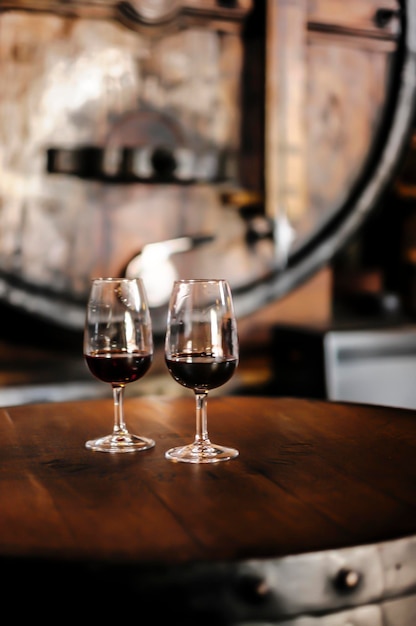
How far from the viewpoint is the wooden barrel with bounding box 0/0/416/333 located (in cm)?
204

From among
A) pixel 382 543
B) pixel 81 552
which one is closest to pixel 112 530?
pixel 81 552

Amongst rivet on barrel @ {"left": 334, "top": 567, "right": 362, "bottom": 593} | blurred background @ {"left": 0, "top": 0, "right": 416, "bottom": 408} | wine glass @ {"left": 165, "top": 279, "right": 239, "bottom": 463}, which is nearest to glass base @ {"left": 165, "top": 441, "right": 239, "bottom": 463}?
wine glass @ {"left": 165, "top": 279, "right": 239, "bottom": 463}

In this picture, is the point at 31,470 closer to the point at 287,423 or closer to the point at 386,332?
the point at 287,423

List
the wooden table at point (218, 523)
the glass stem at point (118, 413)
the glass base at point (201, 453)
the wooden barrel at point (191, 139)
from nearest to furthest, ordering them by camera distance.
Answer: the wooden table at point (218, 523), the glass base at point (201, 453), the glass stem at point (118, 413), the wooden barrel at point (191, 139)

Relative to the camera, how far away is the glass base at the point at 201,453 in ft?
3.22

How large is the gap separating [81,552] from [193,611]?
99mm

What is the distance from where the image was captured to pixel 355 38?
2.47m

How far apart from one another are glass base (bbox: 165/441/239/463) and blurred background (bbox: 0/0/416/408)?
105 centimetres

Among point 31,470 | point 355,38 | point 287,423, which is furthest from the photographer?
point 355,38

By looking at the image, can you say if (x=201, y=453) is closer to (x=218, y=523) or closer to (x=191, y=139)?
(x=218, y=523)

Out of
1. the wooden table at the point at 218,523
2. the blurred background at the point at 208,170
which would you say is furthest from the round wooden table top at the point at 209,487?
the blurred background at the point at 208,170

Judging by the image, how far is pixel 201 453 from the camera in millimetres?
998

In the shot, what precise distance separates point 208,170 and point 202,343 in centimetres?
128

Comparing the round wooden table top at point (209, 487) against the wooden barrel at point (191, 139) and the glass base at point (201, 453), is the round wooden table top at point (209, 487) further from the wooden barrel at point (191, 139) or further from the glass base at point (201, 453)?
the wooden barrel at point (191, 139)
